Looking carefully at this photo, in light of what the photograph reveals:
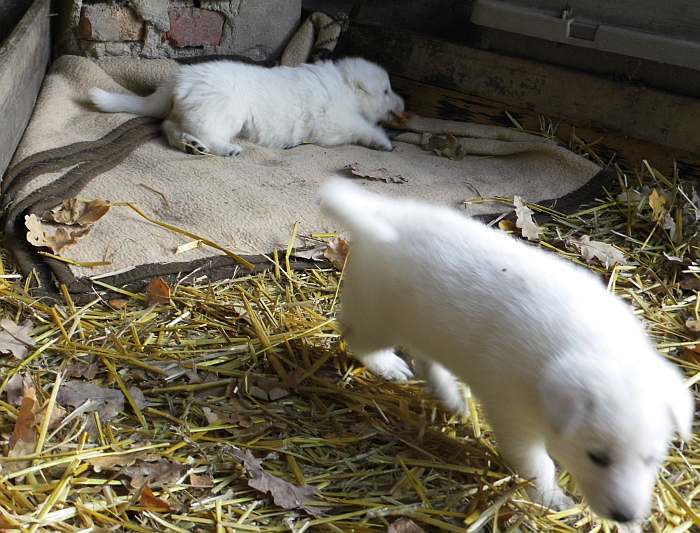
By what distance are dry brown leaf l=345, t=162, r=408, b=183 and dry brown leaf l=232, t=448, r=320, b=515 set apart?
7.79 ft

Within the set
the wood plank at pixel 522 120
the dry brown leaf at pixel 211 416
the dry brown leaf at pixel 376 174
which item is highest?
the wood plank at pixel 522 120

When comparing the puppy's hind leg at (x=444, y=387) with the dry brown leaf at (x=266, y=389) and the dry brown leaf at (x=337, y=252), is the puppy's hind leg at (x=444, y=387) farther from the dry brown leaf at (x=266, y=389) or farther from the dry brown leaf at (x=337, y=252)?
the dry brown leaf at (x=337, y=252)

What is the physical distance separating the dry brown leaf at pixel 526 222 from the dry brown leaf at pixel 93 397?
2202 millimetres

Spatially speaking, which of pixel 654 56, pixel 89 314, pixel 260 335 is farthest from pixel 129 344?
pixel 654 56

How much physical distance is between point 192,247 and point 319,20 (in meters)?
2.88

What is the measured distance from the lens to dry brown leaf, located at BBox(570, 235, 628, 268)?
11.7 feet

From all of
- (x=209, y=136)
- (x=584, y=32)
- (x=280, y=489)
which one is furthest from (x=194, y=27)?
(x=280, y=489)

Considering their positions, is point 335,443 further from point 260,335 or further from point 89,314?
point 89,314

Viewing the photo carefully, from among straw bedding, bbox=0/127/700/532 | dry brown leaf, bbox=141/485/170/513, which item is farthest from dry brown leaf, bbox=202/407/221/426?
dry brown leaf, bbox=141/485/170/513

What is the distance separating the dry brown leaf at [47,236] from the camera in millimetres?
3074

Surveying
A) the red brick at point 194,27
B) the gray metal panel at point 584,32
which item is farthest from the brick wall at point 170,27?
the gray metal panel at point 584,32

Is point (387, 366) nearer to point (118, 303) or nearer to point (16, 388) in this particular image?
point (118, 303)

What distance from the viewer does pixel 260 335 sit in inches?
111

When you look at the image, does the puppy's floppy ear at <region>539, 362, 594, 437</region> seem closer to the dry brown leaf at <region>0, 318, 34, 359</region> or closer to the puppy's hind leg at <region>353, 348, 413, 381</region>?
the puppy's hind leg at <region>353, 348, 413, 381</region>
